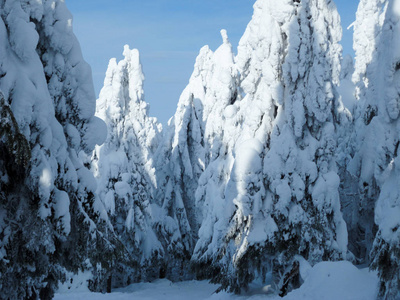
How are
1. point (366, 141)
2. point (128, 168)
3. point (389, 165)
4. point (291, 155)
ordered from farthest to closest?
1. point (128, 168)
2. point (366, 141)
3. point (291, 155)
4. point (389, 165)

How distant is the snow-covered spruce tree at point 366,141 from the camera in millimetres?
13578

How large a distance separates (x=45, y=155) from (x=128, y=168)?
1625 centimetres

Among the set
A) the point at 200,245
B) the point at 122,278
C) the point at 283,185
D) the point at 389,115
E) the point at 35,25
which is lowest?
the point at 122,278

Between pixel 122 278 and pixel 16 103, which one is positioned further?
pixel 122 278

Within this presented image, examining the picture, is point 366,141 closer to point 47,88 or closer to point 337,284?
point 337,284

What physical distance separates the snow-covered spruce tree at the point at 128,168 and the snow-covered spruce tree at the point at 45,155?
554 inches

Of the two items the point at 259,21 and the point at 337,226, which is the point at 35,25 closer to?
the point at 259,21

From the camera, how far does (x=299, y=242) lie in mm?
15594

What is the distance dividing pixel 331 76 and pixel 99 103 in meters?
14.3

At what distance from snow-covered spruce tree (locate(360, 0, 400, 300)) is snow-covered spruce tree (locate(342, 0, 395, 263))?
4cm

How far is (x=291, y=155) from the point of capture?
51.1ft

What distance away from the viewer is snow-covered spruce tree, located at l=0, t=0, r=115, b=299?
9.34 meters

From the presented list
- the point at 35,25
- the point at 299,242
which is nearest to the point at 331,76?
the point at 299,242

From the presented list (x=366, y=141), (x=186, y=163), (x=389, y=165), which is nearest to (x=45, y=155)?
(x=389, y=165)
